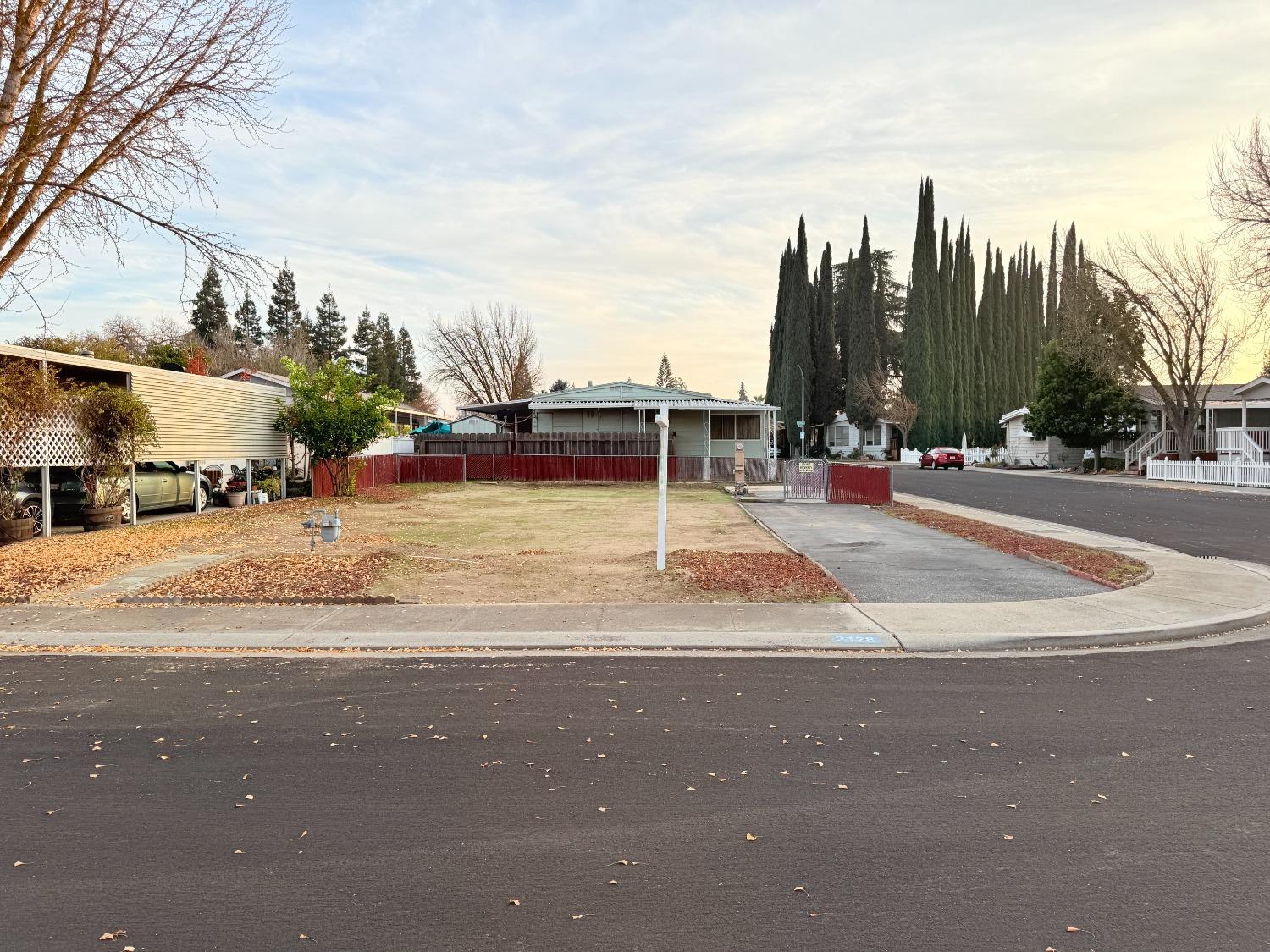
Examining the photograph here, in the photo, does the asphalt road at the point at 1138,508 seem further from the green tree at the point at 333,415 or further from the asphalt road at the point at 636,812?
the green tree at the point at 333,415

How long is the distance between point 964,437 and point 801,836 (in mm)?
69355

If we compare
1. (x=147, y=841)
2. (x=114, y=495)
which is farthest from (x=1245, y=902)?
(x=114, y=495)

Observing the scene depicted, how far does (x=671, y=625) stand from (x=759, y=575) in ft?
9.90

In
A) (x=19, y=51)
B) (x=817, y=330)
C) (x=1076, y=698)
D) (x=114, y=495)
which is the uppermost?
(x=817, y=330)

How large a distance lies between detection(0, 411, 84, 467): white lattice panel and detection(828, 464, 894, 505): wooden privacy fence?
19119 mm

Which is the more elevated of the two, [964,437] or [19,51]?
[19,51]

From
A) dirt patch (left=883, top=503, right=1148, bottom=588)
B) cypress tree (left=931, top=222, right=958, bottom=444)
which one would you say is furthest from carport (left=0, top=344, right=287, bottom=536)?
cypress tree (left=931, top=222, right=958, bottom=444)

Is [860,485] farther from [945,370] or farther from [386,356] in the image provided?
[386,356]

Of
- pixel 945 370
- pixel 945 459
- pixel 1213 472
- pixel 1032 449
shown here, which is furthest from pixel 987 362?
pixel 1213 472

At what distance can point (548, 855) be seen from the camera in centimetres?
383

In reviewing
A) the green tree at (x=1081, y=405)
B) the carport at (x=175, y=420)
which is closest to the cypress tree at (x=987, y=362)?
the green tree at (x=1081, y=405)

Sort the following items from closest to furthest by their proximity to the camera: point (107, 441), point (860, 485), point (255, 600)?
point (255, 600) < point (107, 441) < point (860, 485)

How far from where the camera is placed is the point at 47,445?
51.0 feet

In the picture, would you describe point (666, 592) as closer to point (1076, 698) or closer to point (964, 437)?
point (1076, 698)
